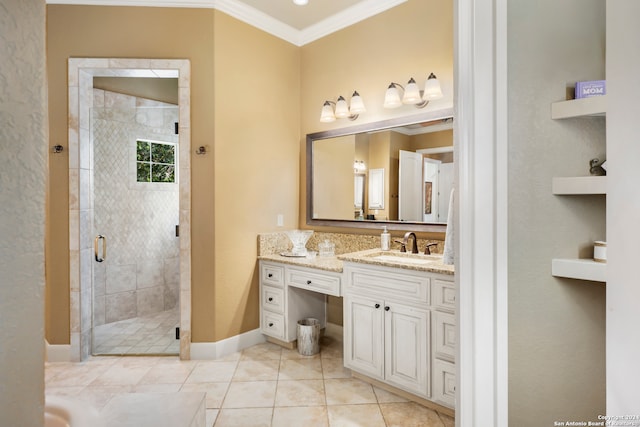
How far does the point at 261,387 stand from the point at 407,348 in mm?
1035

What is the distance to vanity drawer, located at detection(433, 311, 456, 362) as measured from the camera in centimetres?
209

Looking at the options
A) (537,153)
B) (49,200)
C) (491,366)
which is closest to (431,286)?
(491,366)

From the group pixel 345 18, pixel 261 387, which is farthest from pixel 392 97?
pixel 261 387

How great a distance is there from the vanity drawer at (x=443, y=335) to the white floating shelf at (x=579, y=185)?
126 cm

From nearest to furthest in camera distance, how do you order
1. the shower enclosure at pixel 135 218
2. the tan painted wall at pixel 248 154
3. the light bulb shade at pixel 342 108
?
the tan painted wall at pixel 248 154, the light bulb shade at pixel 342 108, the shower enclosure at pixel 135 218

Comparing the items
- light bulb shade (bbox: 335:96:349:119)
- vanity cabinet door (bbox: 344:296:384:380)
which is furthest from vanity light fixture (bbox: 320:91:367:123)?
vanity cabinet door (bbox: 344:296:384:380)

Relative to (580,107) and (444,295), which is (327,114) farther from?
(580,107)

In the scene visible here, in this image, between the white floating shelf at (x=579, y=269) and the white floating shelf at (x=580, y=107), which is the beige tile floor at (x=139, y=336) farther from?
the white floating shelf at (x=580, y=107)

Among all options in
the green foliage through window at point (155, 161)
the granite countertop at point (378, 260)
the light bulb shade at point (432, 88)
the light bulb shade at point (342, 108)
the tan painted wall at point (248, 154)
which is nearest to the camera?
the granite countertop at point (378, 260)

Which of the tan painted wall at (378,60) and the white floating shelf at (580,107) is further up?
the tan painted wall at (378,60)

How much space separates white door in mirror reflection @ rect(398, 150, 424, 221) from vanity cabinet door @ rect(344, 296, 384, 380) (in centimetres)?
80

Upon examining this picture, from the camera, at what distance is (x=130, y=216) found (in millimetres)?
3973

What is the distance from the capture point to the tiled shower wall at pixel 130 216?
3.77 metres

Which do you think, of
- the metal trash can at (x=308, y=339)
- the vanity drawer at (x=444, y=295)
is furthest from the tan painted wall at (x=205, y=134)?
the vanity drawer at (x=444, y=295)
